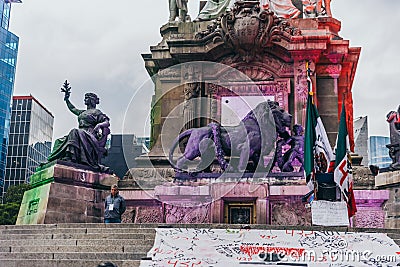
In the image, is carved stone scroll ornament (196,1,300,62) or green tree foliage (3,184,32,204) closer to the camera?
carved stone scroll ornament (196,1,300,62)

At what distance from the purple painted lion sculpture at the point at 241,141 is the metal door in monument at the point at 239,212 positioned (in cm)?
110

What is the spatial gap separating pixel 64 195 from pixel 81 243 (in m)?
5.47

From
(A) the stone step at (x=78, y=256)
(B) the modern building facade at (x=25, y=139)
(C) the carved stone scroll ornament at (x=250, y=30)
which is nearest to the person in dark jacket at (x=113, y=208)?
(A) the stone step at (x=78, y=256)

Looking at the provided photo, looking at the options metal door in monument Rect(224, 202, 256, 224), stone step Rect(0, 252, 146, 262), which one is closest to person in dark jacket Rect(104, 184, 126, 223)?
stone step Rect(0, 252, 146, 262)

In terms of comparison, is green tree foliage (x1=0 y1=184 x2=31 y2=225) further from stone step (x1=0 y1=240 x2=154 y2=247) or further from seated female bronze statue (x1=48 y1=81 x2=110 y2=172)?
stone step (x1=0 y1=240 x2=154 y2=247)

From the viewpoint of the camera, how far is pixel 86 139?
2069cm

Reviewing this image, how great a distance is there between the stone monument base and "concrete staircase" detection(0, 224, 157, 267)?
2994mm

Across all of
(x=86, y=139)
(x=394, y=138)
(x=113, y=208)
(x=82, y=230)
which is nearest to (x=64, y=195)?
(x=86, y=139)

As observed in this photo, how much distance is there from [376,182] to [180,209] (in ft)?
20.2

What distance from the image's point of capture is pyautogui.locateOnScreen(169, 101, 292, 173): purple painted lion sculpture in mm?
19438

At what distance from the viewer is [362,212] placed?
19.4 meters

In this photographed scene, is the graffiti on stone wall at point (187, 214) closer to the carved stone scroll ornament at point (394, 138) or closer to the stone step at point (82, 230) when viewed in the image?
the stone step at point (82, 230)

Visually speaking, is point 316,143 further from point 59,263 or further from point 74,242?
point 59,263

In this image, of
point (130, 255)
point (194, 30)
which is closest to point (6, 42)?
point (194, 30)
